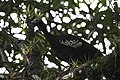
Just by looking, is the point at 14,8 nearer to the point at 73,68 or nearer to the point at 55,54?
the point at 55,54

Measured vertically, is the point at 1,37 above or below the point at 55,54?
above

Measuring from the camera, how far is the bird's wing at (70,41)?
245cm

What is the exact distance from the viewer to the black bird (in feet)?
7.84

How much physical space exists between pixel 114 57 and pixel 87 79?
0.55 ft

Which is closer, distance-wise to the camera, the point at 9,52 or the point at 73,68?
the point at 73,68

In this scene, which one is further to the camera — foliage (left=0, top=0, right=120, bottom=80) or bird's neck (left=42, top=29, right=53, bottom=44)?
bird's neck (left=42, top=29, right=53, bottom=44)

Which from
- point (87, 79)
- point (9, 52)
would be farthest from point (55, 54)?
point (87, 79)

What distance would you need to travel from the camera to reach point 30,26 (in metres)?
2.15

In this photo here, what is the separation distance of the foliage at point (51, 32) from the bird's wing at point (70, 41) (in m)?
0.04

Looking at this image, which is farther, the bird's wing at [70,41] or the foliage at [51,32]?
the bird's wing at [70,41]

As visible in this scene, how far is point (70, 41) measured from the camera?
8.25 feet

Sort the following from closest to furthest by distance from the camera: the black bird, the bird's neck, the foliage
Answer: the foliage < the black bird < the bird's neck

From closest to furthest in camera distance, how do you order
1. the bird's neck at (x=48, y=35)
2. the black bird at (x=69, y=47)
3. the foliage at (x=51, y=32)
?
the foliage at (x=51, y=32) < the black bird at (x=69, y=47) < the bird's neck at (x=48, y=35)

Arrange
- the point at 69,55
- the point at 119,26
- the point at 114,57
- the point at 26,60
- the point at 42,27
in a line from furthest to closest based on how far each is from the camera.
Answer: the point at 42,27, the point at 69,55, the point at 119,26, the point at 26,60, the point at 114,57
